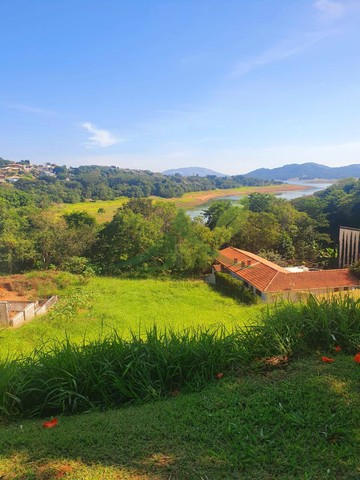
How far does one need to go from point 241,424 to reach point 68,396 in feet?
3.04

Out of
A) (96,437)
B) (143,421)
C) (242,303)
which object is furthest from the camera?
(242,303)

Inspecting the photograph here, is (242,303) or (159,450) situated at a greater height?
(159,450)

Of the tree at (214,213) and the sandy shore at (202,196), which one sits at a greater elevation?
the sandy shore at (202,196)

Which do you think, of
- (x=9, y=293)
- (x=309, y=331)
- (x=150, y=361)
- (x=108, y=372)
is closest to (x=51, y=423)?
(x=108, y=372)

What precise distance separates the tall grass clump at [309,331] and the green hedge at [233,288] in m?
9.41

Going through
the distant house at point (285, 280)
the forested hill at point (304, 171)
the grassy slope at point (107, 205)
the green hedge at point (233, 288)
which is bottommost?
the green hedge at point (233, 288)

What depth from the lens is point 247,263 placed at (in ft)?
47.8

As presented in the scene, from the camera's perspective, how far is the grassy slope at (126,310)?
8.00 metres

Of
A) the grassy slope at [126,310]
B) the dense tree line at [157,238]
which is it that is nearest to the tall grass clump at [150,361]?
the grassy slope at [126,310]

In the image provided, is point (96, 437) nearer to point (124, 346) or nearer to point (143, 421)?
point (143, 421)

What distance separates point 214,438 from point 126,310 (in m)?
9.13

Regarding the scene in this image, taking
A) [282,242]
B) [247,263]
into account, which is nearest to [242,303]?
[247,263]

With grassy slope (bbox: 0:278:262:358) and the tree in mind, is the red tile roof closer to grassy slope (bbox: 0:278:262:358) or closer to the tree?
grassy slope (bbox: 0:278:262:358)

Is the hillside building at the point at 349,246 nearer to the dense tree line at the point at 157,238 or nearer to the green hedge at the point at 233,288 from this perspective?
the dense tree line at the point at 157,238
